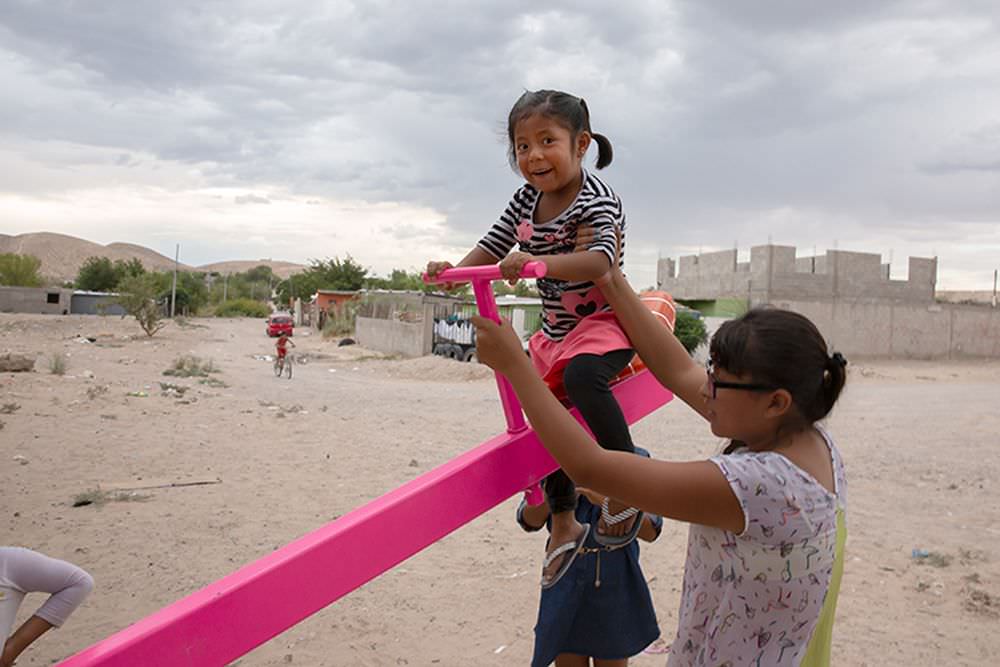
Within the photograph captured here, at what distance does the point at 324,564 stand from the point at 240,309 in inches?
3061

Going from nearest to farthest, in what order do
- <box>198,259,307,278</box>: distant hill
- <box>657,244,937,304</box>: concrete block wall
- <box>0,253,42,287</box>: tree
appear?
<box>657,244,937,304</box>: concrete block wall, <box>0,253,42,287</box>: tree, <box>198,259,307,278</box>: distant hill

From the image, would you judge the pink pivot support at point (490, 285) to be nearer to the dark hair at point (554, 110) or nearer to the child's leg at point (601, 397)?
the child's leg at point (601, 397)

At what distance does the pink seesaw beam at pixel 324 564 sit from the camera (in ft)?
5.66

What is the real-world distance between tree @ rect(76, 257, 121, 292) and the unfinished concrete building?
60.2 m

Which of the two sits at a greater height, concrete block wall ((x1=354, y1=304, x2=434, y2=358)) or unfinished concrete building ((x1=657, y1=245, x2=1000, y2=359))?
unfinished concrete building ((x1=657, y1=245, x2=1000, y2=359))

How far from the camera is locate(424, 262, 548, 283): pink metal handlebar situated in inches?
76.6

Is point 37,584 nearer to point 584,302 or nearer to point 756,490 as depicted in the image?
point 584,302

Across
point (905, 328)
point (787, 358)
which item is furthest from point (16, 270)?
point (787, 358)

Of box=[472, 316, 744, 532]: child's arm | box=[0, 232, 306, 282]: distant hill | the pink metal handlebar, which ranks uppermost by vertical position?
box=[0, 232, 306, 282]: distant hill

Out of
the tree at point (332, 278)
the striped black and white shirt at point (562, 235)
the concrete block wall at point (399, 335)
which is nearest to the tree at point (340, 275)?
the tree at point (332, 278)

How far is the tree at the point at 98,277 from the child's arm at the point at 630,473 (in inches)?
3162

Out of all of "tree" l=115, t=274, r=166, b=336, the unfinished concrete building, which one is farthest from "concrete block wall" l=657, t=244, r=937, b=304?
"tree" l=115, t=274, r=166, b=336

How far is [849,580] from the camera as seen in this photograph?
561cm

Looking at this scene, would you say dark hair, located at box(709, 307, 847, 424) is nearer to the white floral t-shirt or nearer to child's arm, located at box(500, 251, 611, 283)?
the white floral t-shirt
